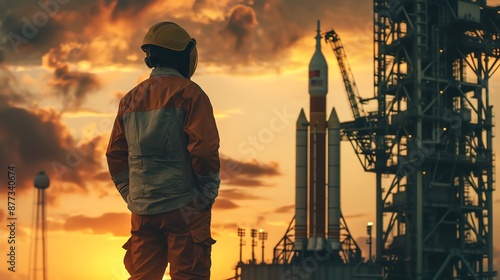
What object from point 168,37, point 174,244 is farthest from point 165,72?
point 174,244

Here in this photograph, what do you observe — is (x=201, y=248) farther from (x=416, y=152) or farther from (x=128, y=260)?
(x=416, y=152)

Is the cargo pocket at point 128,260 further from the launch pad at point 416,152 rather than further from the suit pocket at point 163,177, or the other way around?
the launch pad at point 416,152

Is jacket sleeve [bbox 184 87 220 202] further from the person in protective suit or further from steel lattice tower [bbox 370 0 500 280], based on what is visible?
steel lattice tower [bbox 370 0 500 280]

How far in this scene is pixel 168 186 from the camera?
12.1 meters

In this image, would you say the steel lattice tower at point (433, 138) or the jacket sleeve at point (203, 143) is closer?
the jacket sleeve at point (203, 143)

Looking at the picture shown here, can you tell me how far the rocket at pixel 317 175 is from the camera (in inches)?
3366

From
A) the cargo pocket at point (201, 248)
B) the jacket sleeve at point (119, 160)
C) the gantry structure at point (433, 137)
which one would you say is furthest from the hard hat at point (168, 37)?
the gantry structure at point (433, 137)

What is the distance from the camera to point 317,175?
282 ft

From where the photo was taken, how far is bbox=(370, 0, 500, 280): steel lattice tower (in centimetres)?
8331

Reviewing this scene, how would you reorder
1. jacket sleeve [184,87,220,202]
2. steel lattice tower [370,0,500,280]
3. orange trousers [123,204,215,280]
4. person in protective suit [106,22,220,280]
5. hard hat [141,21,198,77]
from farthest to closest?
steel lattice tower [370,0,500,280], hard hat [141,21,198,77], orange trousers [123,204,215,280], person in protective suit [106,22,220,280], jacket sleeve [184,87,220,202]

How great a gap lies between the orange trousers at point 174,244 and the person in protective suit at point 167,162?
0.5 inches

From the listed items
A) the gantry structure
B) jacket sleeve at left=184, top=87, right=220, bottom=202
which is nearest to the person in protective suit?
jacket sleeve at left=184, top=87, right=220, bottom=202

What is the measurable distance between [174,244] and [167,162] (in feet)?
3.50

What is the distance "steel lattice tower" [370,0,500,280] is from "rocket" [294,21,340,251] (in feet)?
10.5
